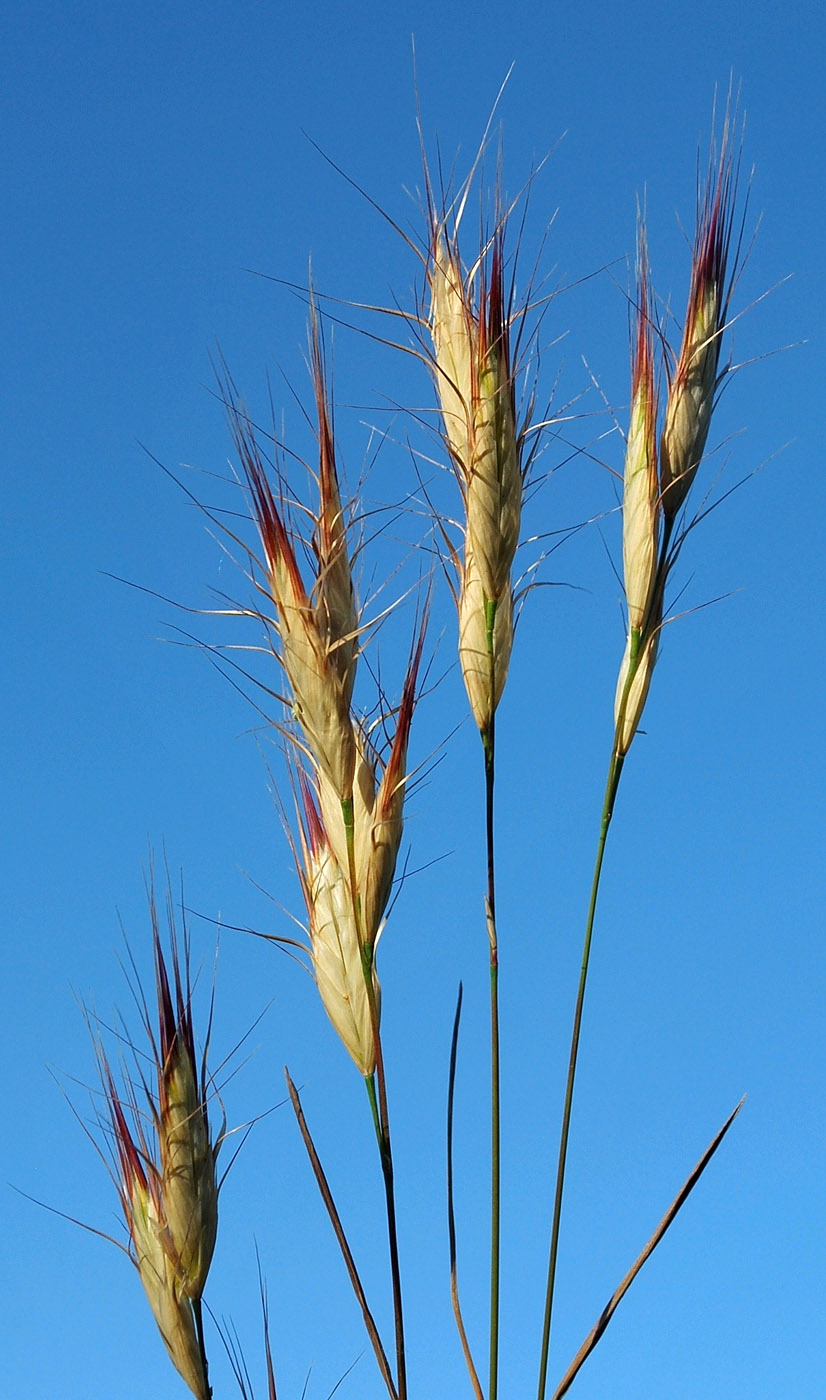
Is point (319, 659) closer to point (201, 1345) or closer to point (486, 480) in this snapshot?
point (486, 480)

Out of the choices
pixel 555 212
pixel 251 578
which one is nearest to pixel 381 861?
pixel 251 578

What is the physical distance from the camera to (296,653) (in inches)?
47.3

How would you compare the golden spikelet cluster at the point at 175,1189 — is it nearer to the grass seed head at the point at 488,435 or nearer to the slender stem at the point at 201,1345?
the slender stem at the point at 201,1345

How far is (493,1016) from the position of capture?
1131mm

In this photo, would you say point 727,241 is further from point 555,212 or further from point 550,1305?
point 550,1305

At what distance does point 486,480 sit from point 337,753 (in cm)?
27

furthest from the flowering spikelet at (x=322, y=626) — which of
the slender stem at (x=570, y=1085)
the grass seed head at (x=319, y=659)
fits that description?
the slender stem at (x=570, y=1085)

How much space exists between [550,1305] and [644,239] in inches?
39.2

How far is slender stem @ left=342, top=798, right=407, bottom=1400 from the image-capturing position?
1082 mm

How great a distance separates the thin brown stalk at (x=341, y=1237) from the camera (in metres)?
1.12

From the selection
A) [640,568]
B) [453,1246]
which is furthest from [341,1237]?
[640,568]

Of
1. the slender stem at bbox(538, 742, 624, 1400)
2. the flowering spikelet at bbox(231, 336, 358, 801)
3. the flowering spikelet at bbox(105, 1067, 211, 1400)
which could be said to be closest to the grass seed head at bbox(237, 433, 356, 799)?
the flowering spikelet at bbox(231, 336, 358, 801)

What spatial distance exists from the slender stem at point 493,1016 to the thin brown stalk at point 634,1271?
0.24 ft

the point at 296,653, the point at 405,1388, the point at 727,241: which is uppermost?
the point at 727,241
